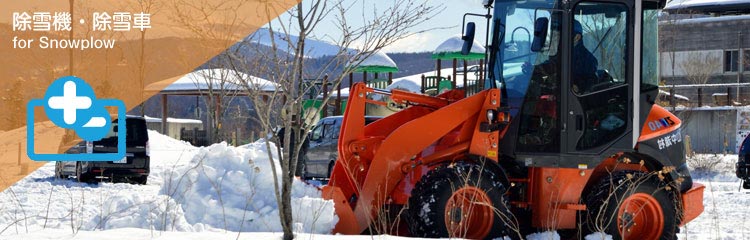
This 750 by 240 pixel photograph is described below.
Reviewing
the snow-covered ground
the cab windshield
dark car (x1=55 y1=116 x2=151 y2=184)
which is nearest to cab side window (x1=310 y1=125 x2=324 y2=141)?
dark car (x1=55 y1=116 x2=151 y2=184)

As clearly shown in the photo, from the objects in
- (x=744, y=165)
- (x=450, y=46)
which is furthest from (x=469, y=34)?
(x=450, y=46)

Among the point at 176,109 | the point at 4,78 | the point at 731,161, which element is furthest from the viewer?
the point at 176,109

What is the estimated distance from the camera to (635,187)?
11844 mm

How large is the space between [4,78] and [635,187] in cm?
4125

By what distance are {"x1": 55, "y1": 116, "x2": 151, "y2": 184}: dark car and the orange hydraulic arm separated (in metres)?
11.5

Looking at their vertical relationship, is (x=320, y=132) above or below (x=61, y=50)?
below

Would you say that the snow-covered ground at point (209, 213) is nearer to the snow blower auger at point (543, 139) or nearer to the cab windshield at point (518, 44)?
the snow blower auger at point (543, 139)

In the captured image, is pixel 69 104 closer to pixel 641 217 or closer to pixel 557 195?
pixel 557 195

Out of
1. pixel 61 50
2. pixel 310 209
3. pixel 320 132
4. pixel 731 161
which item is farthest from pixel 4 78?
pixel 310 209

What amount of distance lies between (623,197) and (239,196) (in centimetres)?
453

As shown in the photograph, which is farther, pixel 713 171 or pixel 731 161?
pixel 731 161

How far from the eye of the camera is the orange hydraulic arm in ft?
38.0

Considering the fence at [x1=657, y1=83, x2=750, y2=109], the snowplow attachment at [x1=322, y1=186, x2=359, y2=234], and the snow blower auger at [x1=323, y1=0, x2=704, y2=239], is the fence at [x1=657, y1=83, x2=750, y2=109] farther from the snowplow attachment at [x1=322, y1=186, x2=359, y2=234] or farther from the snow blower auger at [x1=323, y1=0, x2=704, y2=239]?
the snowplow attachment at [x1=322, y1=186, x2=359, y2=234]

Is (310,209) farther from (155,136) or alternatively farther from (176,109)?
(176,109)
